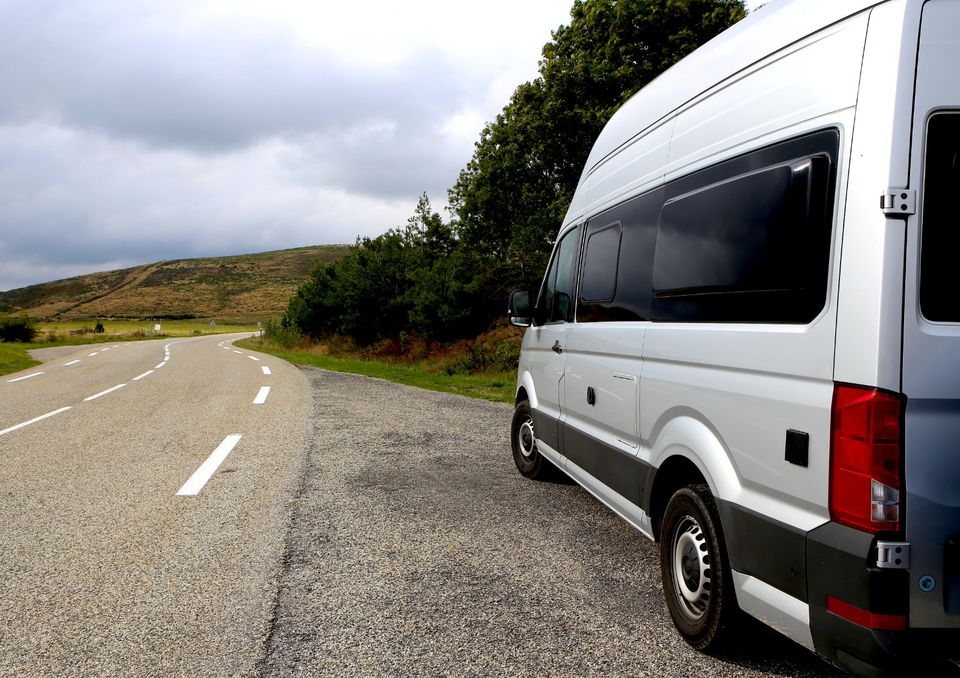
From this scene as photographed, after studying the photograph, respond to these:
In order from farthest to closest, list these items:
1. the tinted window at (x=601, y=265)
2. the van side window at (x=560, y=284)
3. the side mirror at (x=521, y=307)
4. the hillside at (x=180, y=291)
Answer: the hillside at (x=180, y=291)
the side mirror at (x=521, y=307)
the van side window at (x=560, y=284)
the tinted window at (x=601, y=265)

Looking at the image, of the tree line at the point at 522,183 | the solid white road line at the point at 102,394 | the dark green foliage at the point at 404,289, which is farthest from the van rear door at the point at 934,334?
the dark green foliage at the point at 404,289

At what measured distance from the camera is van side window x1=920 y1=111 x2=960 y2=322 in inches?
79.8

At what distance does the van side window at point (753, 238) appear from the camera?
7.45ft

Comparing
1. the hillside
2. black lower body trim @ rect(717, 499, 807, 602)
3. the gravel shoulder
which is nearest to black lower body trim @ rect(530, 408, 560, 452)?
the gravel shoulder

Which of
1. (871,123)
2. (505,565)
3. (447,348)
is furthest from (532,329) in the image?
(447,348)

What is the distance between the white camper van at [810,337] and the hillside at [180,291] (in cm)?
10140

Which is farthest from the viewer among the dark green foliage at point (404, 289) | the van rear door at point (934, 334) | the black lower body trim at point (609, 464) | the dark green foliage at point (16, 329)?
the dark green foliage at point (16, 329)

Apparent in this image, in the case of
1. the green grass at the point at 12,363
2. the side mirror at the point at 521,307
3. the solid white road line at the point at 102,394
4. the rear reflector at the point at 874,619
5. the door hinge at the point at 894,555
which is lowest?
the green grass at the point at 12,363

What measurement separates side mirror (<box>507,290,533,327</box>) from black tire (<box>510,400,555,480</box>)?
72 cm

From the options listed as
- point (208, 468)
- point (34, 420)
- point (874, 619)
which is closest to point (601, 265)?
point (874, 619)

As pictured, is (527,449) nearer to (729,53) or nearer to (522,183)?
(729,53)

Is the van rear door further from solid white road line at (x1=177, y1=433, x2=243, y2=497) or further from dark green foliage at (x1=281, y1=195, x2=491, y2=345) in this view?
dark green foliage at (x1=281, y1=195, x2=491, y2=345)

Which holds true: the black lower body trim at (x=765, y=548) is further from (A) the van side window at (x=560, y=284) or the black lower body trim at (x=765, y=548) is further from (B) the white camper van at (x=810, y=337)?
(A) the van side window at (x=560, y=284)

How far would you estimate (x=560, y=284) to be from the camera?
16.6 ft
